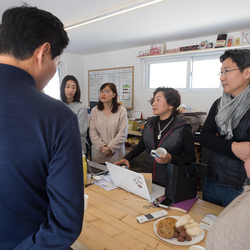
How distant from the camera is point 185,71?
3969 mm

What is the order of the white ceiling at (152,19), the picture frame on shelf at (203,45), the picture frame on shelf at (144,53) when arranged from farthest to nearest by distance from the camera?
the picture frame on shelf at (144,53) < the picture frame on shelf at (203,45) < the white ceiling at (152,19)

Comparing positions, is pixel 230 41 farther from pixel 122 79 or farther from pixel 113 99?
pixel 122 79

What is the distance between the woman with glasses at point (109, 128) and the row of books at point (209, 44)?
187cm

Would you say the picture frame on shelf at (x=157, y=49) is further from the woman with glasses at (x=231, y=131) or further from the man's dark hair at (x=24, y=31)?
the man's dark hair at (x=24, y=31)

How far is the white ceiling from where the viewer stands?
7.68 ft

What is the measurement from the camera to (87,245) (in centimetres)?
98

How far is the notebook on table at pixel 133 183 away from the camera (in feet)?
4.35

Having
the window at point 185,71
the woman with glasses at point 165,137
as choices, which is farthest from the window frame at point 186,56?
the woman with glasses at point 165,137

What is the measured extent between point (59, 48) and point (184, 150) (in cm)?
137

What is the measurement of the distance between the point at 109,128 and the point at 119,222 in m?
1.45

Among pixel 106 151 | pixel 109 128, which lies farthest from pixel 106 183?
pixel 109 128

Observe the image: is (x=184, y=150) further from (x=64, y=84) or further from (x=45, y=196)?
(x=64, y=84)

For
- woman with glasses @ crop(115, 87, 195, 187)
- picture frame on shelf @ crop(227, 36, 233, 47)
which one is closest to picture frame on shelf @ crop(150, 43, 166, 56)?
picture frame on shelf @ crop(227, 36, 233, 47)

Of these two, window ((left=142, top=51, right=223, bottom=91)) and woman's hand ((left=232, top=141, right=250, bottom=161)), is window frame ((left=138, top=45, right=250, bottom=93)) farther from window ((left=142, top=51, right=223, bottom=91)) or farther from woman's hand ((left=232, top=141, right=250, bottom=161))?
woman's hand ((left=232, top=141, right=250, bottom=161))
